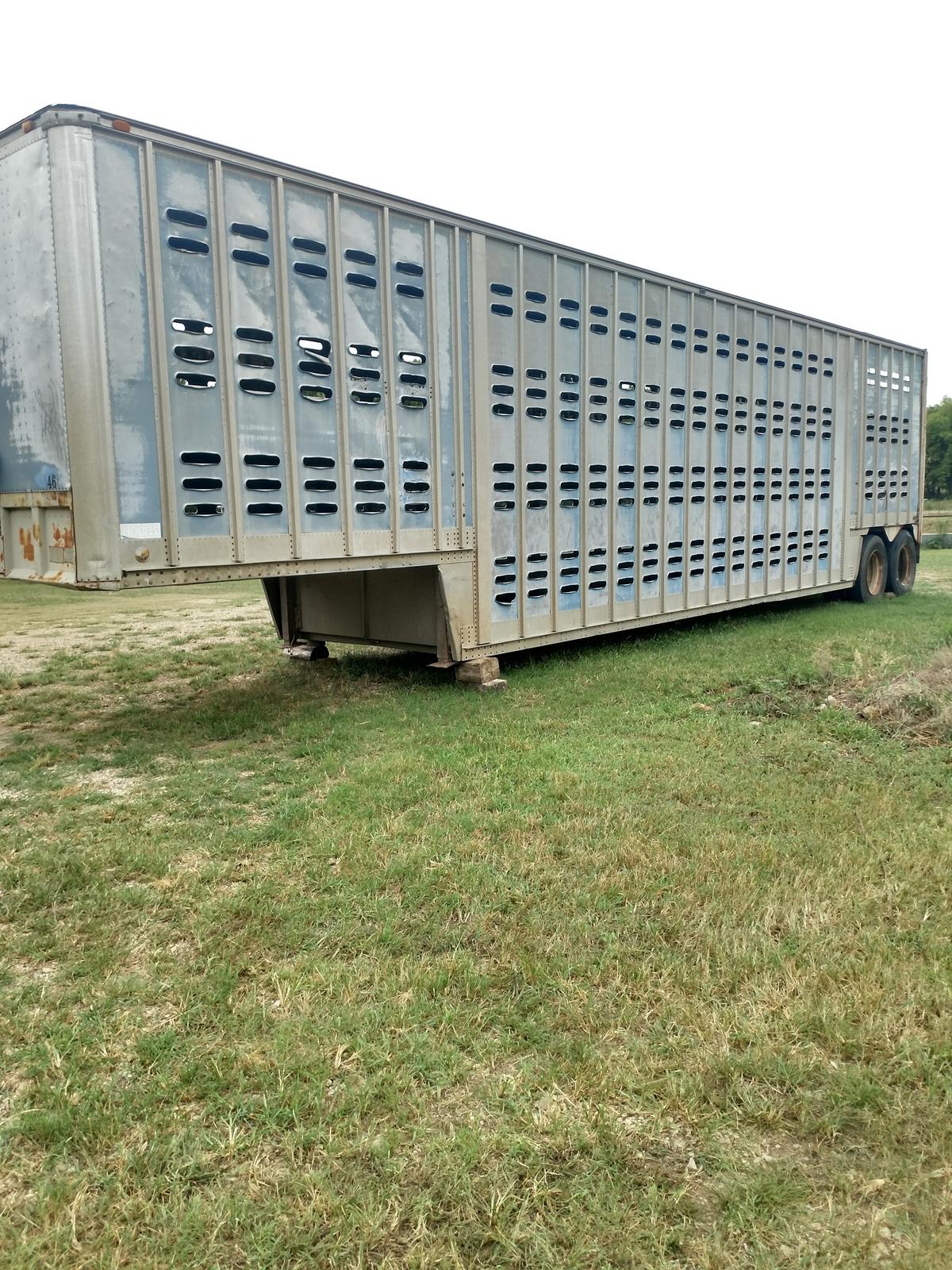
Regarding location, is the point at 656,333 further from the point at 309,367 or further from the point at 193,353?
the point at 193,353

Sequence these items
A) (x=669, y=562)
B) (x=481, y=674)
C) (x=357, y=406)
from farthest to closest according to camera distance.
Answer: (x=669, y=562) < (x=481, y=674) < (x=357, y=406)

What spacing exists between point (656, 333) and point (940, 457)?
7733 centimetres

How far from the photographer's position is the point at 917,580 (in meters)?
19.1

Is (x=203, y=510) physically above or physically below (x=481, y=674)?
above

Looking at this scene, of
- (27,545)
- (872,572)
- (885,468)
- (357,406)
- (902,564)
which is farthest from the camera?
(902,564)

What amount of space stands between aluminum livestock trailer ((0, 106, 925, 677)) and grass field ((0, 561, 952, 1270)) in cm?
174

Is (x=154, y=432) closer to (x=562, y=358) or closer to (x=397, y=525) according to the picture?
(x=397, y=525)

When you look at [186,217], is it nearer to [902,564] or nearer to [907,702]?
[907,702]

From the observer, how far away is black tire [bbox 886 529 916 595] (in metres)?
16.1

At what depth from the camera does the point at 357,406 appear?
7.55 meters

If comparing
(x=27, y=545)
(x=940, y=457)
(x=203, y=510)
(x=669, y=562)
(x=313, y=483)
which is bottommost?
(x=669, y=562)

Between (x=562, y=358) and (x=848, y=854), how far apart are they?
20.7ft

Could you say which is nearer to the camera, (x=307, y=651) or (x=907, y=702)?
(x=907, y=702)

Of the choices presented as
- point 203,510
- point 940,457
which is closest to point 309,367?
point 203,510
